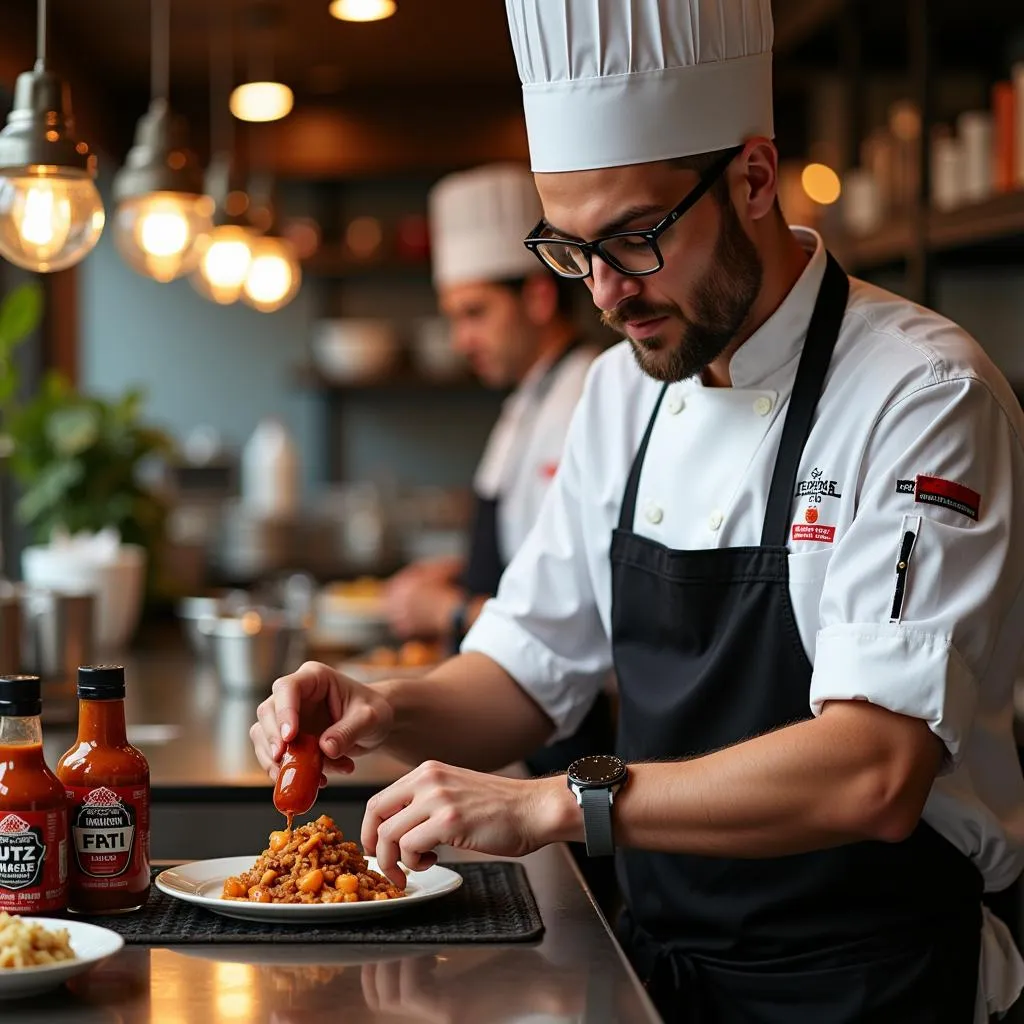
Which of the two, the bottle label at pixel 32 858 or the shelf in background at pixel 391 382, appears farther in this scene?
the shelf in background at pixel 391 382

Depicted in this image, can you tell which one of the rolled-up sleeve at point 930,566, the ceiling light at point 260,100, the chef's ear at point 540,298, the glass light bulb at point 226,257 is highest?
the ceiling light at point 260,100

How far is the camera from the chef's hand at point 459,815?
1505mm

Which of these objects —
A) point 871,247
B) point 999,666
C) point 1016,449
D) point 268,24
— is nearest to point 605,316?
point 1016,449

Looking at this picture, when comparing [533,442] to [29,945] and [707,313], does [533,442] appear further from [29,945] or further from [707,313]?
[29,945]

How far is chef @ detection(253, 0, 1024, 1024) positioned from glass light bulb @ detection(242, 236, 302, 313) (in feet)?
7.59

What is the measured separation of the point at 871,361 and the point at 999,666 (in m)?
0.37

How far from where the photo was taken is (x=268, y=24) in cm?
558

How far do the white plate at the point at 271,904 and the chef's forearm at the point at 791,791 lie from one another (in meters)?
0.17

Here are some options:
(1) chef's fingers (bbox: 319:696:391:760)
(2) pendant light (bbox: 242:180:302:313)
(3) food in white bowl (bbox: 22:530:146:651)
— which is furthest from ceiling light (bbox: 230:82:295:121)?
(1) chef's fingers (bbox: 319:696:391:760)

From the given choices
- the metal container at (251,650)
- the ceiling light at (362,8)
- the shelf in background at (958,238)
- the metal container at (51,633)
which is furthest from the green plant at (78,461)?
the shelf in background at (958,238)

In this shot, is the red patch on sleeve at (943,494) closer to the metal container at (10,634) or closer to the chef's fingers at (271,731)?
the chef's fingers at (271,731)

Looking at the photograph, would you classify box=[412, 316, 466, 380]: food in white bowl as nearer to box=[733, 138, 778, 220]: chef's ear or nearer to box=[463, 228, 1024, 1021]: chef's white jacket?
box=[463, 228, 1024, 1021]: chef's white jacket

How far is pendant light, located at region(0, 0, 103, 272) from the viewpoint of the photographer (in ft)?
6.70

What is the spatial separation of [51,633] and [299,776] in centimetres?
146
